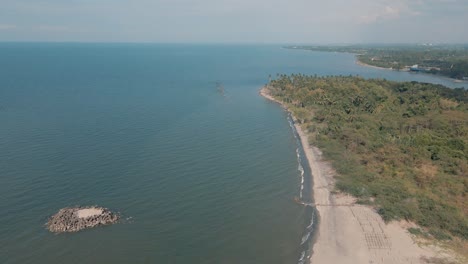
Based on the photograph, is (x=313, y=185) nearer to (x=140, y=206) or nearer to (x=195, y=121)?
(x=140, y=206)

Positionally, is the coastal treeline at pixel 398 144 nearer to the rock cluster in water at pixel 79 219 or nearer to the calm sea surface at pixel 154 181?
the calm sea surface at pixel 154 181

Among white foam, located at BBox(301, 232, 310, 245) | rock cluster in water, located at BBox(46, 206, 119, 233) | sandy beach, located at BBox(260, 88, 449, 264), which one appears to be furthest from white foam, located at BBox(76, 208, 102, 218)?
sandy beach, located at BBox(260, 88, 449, 264)

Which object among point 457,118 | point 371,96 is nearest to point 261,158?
point 457,118

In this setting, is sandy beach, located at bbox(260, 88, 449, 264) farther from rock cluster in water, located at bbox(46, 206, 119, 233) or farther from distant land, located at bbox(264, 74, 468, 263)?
rock cluster in water, located at bbox(46, 206, 119, 233)

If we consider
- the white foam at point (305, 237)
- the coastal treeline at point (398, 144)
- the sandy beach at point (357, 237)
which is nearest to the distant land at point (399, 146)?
the coastal treeline at point (398, 144)

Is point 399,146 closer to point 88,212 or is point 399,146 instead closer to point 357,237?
point 357,237

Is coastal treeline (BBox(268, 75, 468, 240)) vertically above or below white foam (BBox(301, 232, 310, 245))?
above
